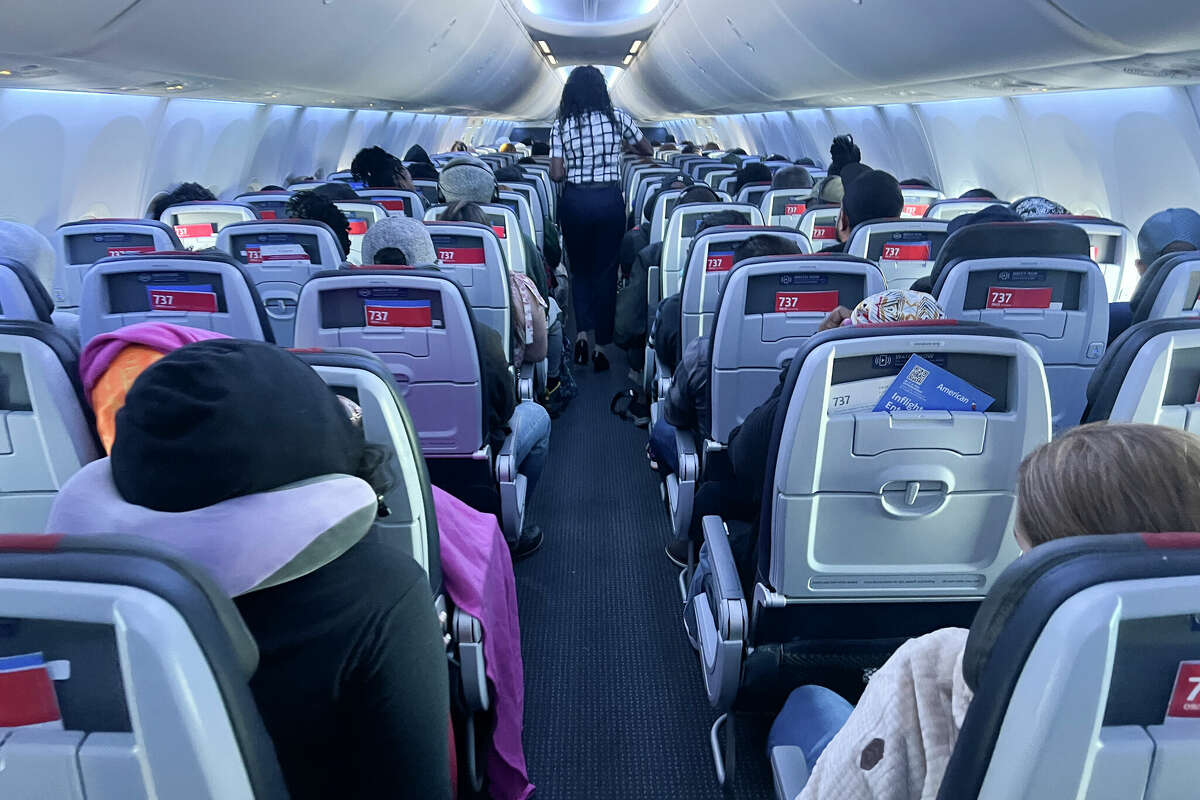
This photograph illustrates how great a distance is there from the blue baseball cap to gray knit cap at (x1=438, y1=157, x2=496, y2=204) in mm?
4274

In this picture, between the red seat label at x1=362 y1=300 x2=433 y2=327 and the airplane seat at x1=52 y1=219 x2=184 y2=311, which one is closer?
the red seat label at x1=362 y1=300 x2=433 y2=327

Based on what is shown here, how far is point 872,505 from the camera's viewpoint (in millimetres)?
1805

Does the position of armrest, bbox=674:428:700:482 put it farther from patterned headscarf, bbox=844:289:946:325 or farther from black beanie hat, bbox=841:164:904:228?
black beanie hat, bbox=841:164:904:228

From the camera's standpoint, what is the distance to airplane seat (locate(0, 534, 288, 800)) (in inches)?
26.0

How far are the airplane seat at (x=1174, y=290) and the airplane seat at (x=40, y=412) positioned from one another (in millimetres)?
3186

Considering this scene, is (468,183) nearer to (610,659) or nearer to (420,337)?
(420,337)

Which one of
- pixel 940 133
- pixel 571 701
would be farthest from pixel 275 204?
pixel 940 133

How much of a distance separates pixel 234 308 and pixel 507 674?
1560 millimetres

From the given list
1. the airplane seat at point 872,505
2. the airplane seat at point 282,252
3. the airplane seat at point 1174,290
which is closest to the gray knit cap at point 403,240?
the airplane seat at point 282,252

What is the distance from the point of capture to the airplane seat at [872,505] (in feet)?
5.54

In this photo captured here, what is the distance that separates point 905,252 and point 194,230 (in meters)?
4.63

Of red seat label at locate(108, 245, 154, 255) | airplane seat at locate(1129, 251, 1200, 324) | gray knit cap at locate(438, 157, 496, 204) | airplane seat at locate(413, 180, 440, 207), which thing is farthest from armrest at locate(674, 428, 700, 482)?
airplane seat at locate(413, 180, 440, 207)

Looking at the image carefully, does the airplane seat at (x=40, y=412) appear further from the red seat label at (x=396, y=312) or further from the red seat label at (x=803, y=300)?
the red seat label at (x=803, y=300)

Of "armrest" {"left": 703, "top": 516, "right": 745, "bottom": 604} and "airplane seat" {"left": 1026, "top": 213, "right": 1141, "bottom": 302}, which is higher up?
"airplane seat" {"left": 1026, "top": 213, "right": 1141, "bottom": 302}
